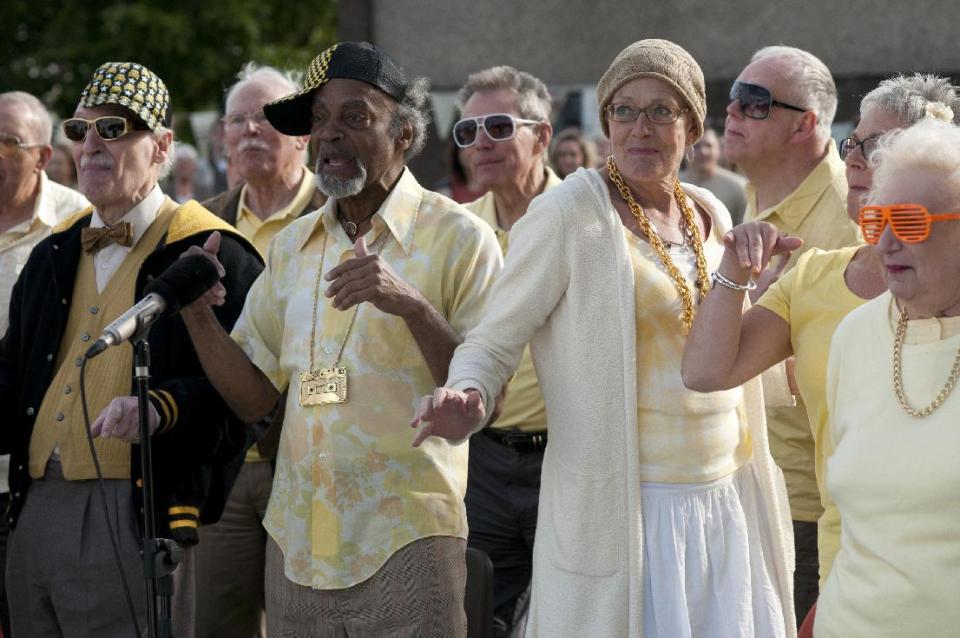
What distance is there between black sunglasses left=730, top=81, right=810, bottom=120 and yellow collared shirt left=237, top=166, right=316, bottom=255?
194 centimetres

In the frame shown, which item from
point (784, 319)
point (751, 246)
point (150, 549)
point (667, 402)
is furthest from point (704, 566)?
point (150, 549)

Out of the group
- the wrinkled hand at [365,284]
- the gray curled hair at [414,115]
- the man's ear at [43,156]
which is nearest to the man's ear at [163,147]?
the gray curled hair at [414,115]

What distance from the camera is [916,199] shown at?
335cm

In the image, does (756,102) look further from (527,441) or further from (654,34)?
(654,34)

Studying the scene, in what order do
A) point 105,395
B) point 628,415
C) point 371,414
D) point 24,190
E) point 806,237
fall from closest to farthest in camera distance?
point 628,415 → point 371,414 → point 105,395 → point 806,237 → point 24,190

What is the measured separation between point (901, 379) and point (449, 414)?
1.12m

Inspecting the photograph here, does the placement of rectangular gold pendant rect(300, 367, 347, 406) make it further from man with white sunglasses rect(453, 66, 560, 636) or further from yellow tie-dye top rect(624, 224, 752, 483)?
man with white sunglasses rect(453, 66, 560, 636)

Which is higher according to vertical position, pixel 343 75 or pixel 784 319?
pixel 343 75

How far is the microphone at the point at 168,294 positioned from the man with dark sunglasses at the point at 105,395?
0.44 meters

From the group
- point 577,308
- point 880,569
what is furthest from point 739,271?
point 880,569

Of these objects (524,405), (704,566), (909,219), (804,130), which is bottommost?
(704,566)

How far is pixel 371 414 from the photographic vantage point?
445cm

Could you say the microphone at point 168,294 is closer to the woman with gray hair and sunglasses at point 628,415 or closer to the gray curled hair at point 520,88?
the woman with gray hair and sunglasses at point 628,415

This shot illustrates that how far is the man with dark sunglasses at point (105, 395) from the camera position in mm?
4746
